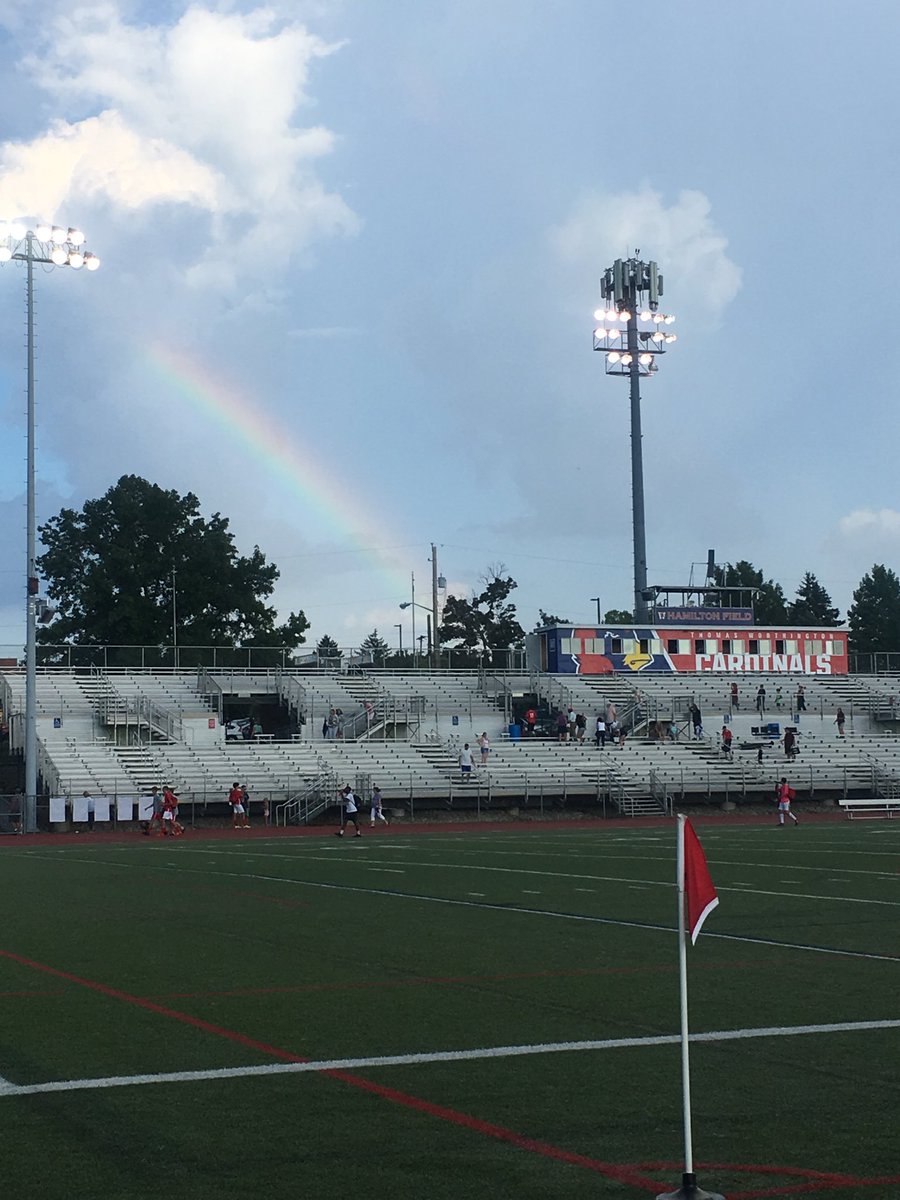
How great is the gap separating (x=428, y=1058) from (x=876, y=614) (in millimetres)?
110394

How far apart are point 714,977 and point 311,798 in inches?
1276

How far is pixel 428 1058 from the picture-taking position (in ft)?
29.4

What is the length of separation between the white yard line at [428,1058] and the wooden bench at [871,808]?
3505 cm

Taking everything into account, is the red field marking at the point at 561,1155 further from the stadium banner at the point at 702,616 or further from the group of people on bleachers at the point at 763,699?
the stadium banner at the point at 702,616

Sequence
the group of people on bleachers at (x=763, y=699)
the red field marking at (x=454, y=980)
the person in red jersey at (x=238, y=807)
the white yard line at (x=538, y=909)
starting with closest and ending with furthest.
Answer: the red field marking at (x=454, y=980) → the white yard line at (x=538, y=909) → the person in red jersey at (x=238, y=807) → the group of people on bleachers at (x=763, y=699)

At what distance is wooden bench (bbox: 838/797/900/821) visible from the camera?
44.5m

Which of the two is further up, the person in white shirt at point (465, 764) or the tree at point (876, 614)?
the tree at point (876, 614)

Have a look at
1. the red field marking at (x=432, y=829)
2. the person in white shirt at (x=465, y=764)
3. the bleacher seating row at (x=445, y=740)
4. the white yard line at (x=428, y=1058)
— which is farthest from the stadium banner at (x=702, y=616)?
the white yard line at (x=428, y=1058)

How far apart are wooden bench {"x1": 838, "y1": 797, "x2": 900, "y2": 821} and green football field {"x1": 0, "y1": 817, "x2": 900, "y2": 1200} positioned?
84.5 ft

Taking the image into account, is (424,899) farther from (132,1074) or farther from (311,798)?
(311,798)

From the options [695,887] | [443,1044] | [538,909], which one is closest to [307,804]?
[538,909]

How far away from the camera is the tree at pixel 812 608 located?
123000mm

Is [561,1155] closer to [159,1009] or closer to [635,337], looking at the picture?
[159,1009]

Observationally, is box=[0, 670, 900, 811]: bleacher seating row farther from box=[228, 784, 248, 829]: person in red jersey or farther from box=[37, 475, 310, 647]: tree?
box=[37, 475, 310, 647]: tree
